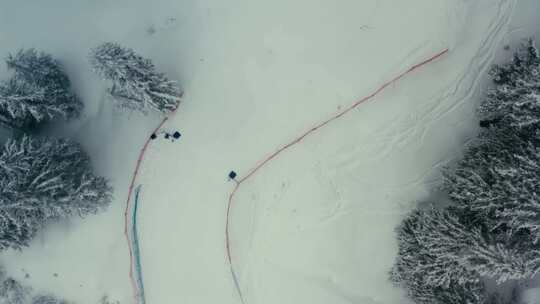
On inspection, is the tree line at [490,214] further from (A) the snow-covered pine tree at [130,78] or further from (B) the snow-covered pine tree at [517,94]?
(A) the snow-covered pine tree at [130,78]

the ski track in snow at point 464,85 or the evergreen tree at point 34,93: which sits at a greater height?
the evergreen tree at point 34,93

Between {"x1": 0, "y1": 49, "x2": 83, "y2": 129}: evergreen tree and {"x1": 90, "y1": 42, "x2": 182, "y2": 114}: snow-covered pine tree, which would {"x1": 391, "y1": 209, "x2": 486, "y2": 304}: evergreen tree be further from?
{"x1": 0, "y1": 49, "x2": 83, "y2": 129}: evergreen tree

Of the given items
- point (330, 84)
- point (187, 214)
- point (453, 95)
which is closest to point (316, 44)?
point (330, 84)

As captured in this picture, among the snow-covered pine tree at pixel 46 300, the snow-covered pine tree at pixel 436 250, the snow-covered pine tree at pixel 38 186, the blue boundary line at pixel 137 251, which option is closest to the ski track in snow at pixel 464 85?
the snow-covered pine tree at pixel 436 250

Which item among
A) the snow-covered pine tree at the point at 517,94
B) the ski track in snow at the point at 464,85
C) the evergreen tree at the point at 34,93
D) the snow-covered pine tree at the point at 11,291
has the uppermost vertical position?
the evergreen tree at the point at 34,93

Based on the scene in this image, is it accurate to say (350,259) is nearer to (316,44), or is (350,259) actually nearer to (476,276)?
(476,276)

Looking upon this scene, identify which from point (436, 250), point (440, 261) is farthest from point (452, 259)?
point (436, 250)
